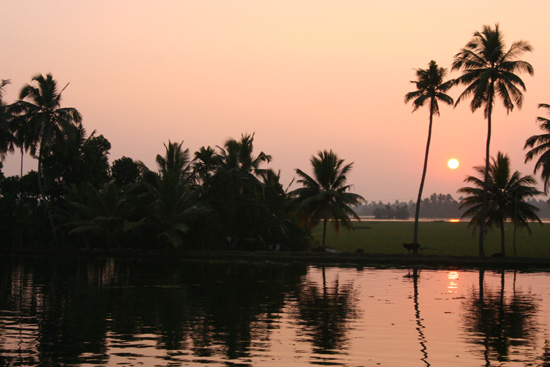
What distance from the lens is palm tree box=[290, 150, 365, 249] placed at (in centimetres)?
4222

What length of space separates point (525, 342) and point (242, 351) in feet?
20.4

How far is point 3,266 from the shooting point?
33.0m

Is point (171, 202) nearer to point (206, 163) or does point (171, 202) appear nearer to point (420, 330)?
point (206, 163)

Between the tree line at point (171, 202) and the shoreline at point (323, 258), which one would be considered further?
the tree line at point (171, 202)

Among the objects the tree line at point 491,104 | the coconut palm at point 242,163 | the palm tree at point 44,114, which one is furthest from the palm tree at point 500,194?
the palm tree at point 44,114

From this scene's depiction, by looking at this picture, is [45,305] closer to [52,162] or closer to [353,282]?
[353,282]

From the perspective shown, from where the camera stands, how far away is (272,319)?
1673cm

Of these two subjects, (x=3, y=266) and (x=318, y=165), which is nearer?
(x=3, y=266)

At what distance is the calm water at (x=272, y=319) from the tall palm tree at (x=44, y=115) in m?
15.7

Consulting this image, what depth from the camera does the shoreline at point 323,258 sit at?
111ft

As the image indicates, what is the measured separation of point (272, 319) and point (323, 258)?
20388mm

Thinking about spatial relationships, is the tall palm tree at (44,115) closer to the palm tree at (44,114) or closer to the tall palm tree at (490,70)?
the palm tree at (44,114)

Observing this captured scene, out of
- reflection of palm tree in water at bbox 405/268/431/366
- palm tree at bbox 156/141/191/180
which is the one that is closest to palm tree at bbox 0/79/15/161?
palm tree at bbox 156/141/191/180

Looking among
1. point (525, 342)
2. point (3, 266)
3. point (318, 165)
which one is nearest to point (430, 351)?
point (525, 342)
